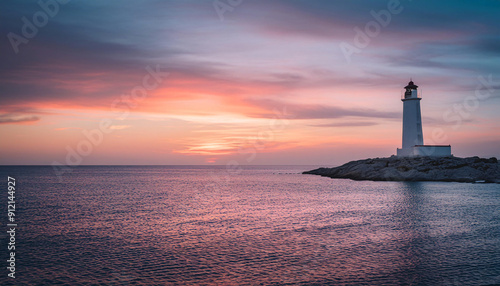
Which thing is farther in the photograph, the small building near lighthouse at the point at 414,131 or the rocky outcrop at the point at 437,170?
the small building near lighthouse at the point at 414,131

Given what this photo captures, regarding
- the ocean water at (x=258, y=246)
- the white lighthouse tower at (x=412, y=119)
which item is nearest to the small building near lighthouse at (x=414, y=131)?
the white lighthouse tower at (x=412, y=119)

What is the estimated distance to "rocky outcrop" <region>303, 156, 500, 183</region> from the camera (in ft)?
260

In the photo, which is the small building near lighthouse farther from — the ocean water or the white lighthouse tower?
the ocean water

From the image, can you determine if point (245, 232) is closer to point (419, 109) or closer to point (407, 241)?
point (407, 241)

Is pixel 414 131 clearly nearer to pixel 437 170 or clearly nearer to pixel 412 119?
pixel 412 119

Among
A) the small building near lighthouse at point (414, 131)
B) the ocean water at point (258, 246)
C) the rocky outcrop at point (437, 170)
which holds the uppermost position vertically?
the small building near lighthouse at point (414, 131)

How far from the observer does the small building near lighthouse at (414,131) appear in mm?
86062

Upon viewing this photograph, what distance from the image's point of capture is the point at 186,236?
28141 millimetres

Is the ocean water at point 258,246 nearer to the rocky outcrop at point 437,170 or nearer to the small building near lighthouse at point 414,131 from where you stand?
the rocky outcrop at point 437,170

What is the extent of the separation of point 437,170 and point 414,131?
10.6m

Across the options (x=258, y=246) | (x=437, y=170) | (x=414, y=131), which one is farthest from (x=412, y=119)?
(x=258, y=246)

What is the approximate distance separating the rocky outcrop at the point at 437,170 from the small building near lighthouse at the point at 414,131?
1.84 m

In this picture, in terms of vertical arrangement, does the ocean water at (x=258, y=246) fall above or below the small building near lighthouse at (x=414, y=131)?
below

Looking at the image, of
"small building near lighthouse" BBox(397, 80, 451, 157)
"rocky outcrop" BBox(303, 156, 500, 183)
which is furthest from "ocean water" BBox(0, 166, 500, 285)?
"small building near lighthouse" BBox(397, 80, 451, 157)
